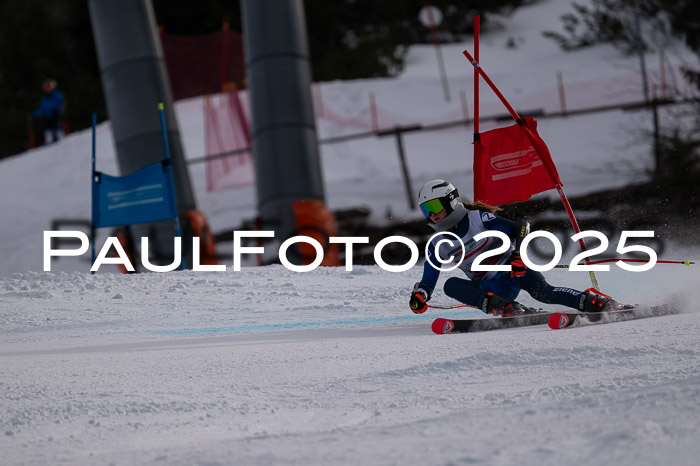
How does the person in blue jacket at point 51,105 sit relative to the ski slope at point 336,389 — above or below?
above

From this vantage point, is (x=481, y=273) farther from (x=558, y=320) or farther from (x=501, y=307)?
(x=558, y=320)

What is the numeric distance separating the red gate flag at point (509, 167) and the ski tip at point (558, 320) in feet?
6.08

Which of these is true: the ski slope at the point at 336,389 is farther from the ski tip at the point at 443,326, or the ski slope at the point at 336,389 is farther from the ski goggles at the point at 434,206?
the ski goggles at the point at 434,206

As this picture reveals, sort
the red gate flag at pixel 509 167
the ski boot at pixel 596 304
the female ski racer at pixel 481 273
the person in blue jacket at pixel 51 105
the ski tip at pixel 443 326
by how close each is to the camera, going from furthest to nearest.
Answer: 1. the person in blue jacket at pixel 51 105
2. the red gate flag at pixel 509 167
3. the female ski racer at pixel 481 273
4. the ski boot at pixel 596 304
5. the ski tip at pixel 443 326

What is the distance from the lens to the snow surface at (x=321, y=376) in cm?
309

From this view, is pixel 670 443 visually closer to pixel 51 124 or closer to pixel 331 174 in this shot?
pixel 331 174

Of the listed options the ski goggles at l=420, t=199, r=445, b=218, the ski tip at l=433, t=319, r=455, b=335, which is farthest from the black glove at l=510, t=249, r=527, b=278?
the ski tip at l=433, t=319, r=455, b=335

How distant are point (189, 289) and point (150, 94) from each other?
19.1 ft

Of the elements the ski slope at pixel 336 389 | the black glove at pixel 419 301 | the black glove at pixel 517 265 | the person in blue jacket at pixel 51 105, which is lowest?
the ski slope at pixel 336 389

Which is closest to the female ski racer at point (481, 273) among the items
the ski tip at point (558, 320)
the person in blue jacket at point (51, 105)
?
the ski tip at point (558, 320)

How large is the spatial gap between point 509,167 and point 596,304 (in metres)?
1.72

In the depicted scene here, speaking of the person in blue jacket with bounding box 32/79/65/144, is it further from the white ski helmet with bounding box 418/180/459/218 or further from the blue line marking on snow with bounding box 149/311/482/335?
the white ski helmet with bounding box 418/180/459/218

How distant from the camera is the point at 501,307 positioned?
6.15 metres

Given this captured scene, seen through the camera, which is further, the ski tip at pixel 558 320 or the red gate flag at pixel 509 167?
the red gate flag at pixel 509 167
